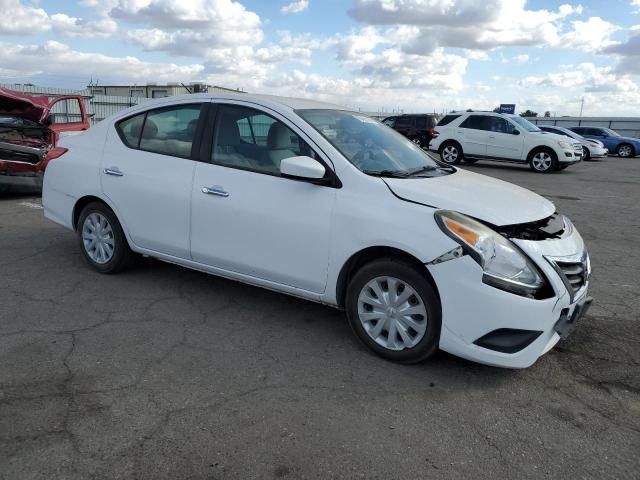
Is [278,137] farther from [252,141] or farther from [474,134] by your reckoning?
[474,134]

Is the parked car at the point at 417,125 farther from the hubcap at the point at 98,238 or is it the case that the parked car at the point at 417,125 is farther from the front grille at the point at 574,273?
the front grille at the point at 574,273

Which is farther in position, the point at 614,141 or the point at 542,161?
the point at 614,141

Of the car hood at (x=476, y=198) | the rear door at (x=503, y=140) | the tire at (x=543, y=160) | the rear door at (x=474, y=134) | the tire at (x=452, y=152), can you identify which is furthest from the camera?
the tire at (x=452, y=152)

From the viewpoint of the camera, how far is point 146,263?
536 centimetres

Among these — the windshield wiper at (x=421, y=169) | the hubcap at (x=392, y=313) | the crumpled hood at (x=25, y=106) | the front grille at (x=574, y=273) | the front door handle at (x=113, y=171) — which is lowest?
the hubcap at (x=392, y=313)

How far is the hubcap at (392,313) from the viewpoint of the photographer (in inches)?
133

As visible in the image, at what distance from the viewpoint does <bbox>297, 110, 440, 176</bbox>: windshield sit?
3826 millimetres

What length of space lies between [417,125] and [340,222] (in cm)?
2028

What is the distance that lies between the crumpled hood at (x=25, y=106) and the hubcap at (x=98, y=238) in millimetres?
5585

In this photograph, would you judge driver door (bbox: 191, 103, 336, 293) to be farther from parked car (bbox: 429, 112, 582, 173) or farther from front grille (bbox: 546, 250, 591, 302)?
parked car (bbox: 429, 112, 582, 173)

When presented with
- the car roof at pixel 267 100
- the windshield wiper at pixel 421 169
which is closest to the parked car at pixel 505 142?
the car roof at pixel 267 100

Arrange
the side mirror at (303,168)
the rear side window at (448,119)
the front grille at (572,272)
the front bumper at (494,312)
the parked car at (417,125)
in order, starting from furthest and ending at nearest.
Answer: the parked car at (417,125), the rear side window at (448,119), the side mirror at (303,168), the front grille at (572,272), the front bumper at (494,312)

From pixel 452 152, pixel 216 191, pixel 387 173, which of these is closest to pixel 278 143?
pixel 216 191

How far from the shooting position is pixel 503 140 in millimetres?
17047
